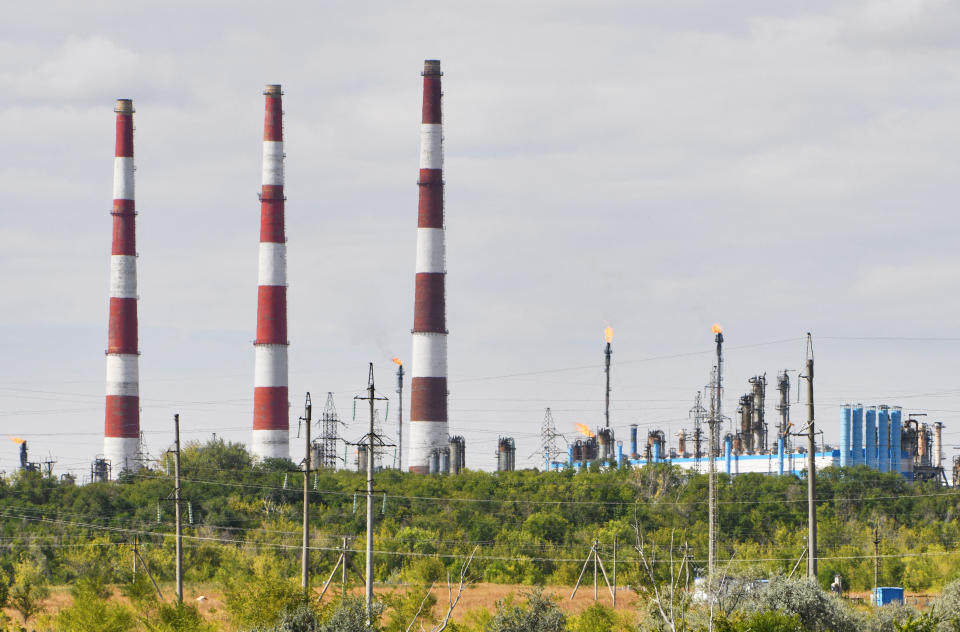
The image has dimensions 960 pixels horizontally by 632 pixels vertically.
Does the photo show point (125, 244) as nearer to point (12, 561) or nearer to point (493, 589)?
point (12, 561)

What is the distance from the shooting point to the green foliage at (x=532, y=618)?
37.1 m

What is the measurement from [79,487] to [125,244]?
14.3 metres

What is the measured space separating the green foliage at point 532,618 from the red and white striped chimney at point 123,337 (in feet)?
156

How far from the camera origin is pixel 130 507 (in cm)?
8119

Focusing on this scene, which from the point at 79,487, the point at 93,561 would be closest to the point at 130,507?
the point at 79,487

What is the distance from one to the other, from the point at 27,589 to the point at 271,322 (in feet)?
102

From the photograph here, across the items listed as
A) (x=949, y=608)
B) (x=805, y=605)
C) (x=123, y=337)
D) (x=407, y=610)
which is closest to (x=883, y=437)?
(x=123, y=337)

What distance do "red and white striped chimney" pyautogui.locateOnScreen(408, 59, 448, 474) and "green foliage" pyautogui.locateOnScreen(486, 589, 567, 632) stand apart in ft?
133

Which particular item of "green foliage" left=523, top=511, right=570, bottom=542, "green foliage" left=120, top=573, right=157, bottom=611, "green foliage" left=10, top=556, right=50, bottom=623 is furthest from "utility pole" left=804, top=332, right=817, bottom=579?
"green foliage" left=523, top=511, right=570, bottom=542

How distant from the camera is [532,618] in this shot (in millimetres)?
38000

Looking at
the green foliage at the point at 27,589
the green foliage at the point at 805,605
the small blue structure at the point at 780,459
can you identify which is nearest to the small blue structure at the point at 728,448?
the small blue structure at the point at 780,459

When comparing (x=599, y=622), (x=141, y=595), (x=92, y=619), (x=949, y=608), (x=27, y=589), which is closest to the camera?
(x=949, y=608)

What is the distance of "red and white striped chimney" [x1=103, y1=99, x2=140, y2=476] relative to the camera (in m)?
83.2

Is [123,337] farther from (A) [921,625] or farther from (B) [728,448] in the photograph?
(A) [921,625]
